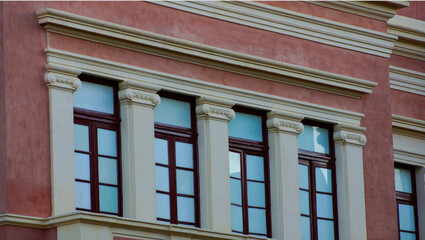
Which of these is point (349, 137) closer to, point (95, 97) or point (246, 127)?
point (246, 127)

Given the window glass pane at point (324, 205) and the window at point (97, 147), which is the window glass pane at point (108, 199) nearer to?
the window at point (97, 147)

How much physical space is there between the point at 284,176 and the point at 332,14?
9.86 ft

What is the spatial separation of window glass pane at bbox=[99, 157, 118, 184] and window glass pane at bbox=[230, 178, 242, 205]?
2079 millimetres

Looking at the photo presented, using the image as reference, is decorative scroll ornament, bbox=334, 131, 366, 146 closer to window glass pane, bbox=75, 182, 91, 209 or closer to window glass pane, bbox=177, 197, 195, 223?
window glass pane, bbox=177, 197, 195, 223

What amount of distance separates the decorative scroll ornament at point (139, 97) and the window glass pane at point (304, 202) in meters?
3.03

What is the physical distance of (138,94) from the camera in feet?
72.5

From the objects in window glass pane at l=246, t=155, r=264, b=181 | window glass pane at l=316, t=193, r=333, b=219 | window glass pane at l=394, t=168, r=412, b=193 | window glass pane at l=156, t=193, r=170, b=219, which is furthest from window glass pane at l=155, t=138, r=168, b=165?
window glass pane at l=394, t=168, r=412, b=193

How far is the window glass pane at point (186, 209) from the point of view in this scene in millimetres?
22375

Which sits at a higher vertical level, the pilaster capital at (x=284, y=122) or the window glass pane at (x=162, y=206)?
the pilaster capital at (x=284, y=122)

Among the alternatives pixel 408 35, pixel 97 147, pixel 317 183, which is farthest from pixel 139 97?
pixel 408 35

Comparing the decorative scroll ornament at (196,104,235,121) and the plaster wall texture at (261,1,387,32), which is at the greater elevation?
the plaster wall texture at (261,1,387,32)

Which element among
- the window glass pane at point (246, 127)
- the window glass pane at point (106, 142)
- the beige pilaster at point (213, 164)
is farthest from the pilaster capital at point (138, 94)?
the window glass pane at point (246, 127)

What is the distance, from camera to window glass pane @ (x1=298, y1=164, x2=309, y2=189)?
24141 mm

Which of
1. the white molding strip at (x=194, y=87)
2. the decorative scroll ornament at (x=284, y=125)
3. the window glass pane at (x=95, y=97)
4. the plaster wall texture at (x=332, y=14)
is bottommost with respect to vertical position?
the window glass pane at (x=95, y=97)
